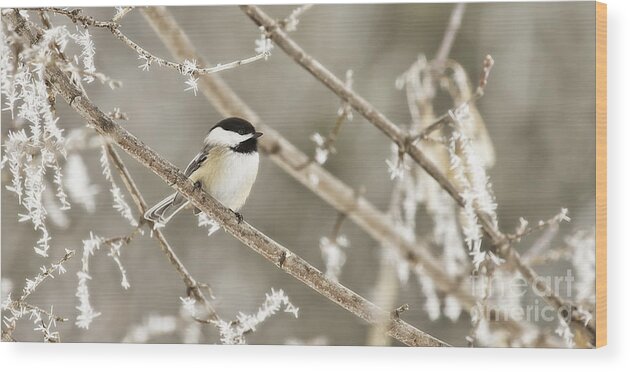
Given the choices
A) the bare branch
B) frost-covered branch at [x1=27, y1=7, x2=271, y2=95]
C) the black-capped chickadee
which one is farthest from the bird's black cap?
the bare branch

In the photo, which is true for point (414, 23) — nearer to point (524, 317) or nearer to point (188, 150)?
point (188, 150)

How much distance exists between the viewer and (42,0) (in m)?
2.05

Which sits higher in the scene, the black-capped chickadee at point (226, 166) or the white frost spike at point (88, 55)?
the white frost spike at point (88, 55)

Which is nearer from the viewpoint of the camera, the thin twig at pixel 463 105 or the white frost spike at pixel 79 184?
the thin twig at pixel 463 105

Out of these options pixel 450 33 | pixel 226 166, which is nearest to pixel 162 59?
pixel 226 166

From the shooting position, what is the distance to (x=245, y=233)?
6.41 feet

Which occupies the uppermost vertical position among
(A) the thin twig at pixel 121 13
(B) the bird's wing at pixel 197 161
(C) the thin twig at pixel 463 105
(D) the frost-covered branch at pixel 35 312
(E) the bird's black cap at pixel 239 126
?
(A) the thin twig at pixel 121 13

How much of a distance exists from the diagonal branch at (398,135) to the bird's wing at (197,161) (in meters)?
0.32

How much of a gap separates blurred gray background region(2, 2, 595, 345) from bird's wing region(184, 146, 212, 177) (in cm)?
2

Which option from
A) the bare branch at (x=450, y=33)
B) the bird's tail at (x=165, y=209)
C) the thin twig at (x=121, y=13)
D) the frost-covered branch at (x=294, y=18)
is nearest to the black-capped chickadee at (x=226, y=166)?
the bird's tail at (x=165, y=209)

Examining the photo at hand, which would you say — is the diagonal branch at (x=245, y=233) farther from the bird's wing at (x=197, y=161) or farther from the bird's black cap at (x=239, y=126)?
the bird's black cap at (x=239, y=126)

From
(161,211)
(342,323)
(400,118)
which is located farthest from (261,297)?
(400,118)

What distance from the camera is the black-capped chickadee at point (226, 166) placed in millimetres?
1922

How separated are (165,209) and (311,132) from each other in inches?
16.7
